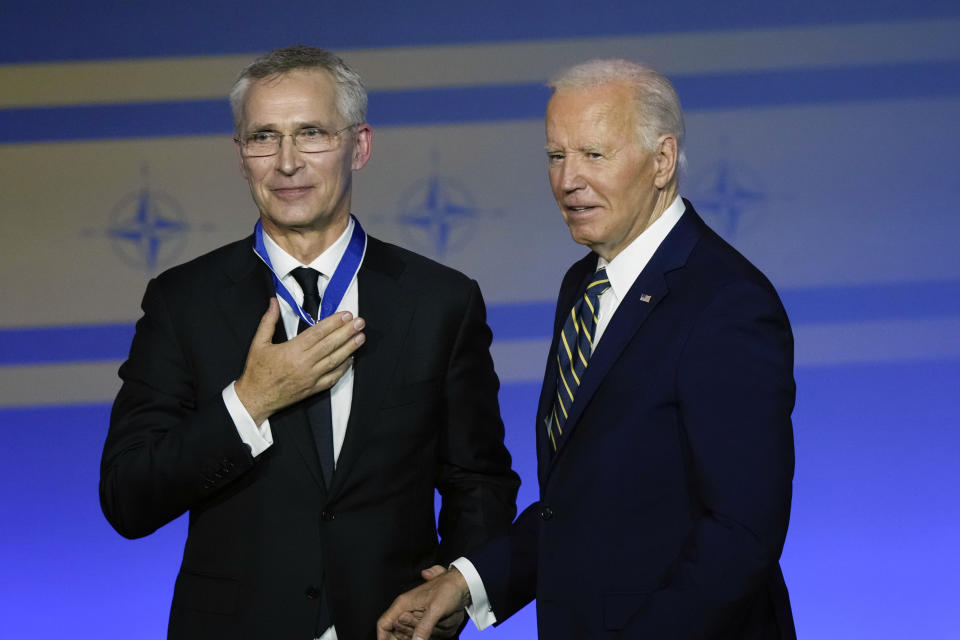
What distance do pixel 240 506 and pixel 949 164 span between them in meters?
3.09

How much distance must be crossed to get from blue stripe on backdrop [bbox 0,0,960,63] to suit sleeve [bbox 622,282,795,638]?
2.66m

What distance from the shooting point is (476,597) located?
212 centimetres

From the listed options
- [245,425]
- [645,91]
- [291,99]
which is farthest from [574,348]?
[291,99]

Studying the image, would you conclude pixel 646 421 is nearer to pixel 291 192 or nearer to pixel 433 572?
Answer: pixel 433 572

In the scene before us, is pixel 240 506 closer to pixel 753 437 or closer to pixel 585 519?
pixel 585 519

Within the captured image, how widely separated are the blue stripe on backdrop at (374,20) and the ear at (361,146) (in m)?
2.08

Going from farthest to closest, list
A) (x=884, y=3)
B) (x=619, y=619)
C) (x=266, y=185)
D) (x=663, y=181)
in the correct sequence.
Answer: (x=884, y=3), (x=266, y=185), (x=663, y=181), (x=619, y=619)

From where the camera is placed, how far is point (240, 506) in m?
2.08

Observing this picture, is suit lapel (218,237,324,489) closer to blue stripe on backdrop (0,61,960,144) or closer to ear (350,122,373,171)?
ear (350,122,373,171)

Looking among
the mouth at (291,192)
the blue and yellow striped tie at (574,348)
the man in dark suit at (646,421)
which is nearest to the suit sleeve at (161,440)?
the mouth at (291,192)

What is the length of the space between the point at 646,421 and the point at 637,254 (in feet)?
0.98

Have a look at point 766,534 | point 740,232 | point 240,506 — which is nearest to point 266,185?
point 240,506

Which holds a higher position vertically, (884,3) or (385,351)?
(884,3)

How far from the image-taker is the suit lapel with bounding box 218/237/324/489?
81.4 inches
